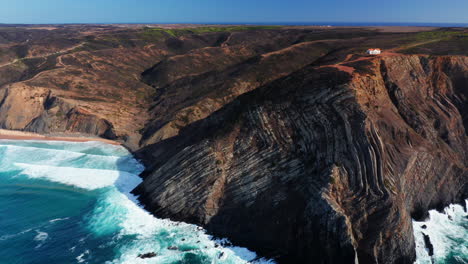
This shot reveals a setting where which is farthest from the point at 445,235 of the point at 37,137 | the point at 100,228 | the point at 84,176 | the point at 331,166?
the point at 37,137

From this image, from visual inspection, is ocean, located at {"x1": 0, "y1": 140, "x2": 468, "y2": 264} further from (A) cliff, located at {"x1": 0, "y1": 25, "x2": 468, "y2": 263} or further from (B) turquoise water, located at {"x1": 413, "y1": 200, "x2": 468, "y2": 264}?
(A) cliff, located at {"x1": 0, "y1": 25, "x2": 468, "y2": 263}

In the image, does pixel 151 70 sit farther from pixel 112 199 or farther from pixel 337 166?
pixel 337 166

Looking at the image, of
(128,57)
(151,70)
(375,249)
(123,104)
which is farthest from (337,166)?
(128,57)

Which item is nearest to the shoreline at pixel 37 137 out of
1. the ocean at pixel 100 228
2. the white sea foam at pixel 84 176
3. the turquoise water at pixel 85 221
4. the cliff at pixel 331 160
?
the turquoise water at pixel 85 221

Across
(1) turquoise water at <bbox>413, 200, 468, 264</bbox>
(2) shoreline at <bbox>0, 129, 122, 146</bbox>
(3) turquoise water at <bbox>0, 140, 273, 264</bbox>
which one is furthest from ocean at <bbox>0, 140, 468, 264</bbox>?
(2) shoreline at <bbox>0, 129, 122, 146</bbox>

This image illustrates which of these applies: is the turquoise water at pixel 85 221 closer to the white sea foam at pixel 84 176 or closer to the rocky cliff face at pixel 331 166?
the white sea foam at pixel 84 176
